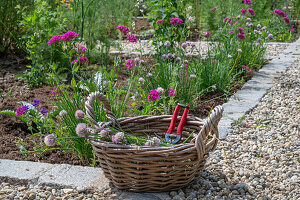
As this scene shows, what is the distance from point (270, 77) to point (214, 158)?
242 centimetres

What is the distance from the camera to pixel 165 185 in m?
2.05

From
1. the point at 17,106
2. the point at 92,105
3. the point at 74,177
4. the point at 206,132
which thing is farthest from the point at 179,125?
the point at 17,106

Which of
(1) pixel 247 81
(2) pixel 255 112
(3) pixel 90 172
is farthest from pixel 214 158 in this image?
(1) pixel 247 81

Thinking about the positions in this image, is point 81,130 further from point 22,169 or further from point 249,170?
point 249,170

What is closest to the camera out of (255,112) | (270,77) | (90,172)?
(90,172)

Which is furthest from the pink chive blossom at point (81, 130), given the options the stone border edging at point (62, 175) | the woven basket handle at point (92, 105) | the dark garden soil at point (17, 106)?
the dark garden soil at point (17, 106)

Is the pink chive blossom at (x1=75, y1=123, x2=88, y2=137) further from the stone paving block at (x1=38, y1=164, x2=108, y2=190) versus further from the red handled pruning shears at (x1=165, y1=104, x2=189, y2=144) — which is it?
→ the red handled pruning shears at (x1=165, y1=104, x2=189, y2=144)

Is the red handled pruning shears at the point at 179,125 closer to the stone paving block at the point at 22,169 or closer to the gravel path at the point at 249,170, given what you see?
the gravel path at the point at 249,170

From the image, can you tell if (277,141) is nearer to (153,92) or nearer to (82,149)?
(153,92)

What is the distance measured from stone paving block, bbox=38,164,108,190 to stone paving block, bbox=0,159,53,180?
0.06 meters

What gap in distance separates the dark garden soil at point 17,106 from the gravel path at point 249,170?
14.8 inches

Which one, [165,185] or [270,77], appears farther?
[270,77]

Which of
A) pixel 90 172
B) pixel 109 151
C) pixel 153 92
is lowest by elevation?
pixel 90 172

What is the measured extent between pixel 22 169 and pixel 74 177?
37cm
